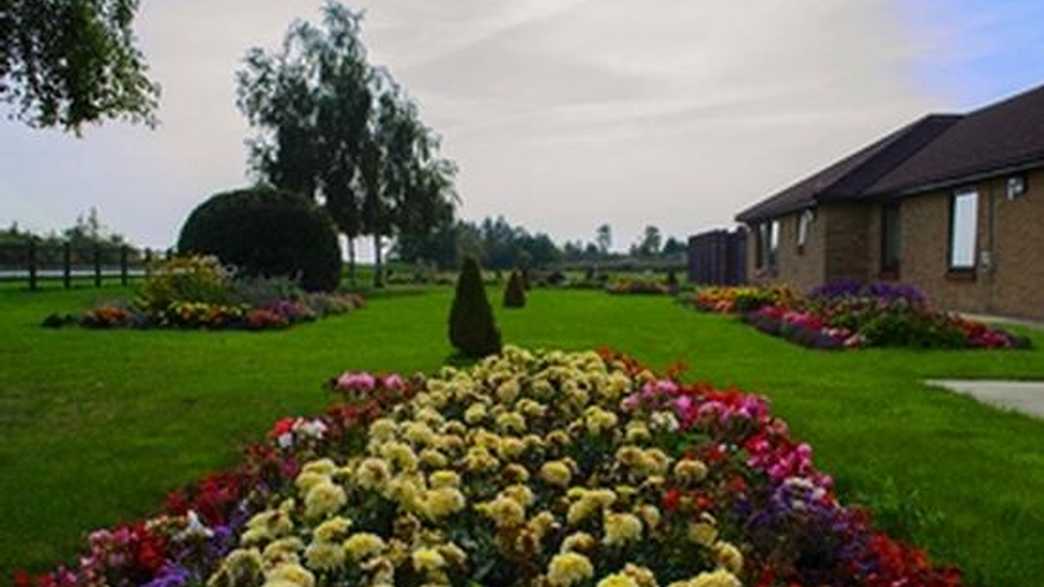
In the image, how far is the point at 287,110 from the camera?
126 ft

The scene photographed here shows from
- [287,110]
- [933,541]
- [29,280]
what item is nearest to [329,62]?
[287,110]

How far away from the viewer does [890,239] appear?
80.2 feet

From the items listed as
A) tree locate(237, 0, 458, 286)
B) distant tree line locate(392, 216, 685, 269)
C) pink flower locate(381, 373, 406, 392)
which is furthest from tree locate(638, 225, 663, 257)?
pink flower locate(381, 373, 406, 392)

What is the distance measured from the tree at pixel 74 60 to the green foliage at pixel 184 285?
718cm

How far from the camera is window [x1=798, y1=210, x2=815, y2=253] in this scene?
27367 millimetres

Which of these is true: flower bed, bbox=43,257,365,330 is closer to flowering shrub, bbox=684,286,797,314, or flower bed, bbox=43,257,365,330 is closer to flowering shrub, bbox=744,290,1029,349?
flowering shrub, bbox=684,286,797,314

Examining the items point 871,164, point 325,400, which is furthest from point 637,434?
point 871,164

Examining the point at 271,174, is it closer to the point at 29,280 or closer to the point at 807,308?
the point at 29,280

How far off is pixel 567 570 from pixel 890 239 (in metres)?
23.7

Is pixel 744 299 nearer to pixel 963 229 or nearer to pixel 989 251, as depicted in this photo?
pixel 963 229

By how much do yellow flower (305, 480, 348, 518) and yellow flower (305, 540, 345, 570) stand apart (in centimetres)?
35

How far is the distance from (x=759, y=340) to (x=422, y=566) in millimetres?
12741

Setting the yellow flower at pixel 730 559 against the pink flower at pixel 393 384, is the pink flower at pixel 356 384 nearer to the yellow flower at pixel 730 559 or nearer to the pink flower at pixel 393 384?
the pink flower at pixel 393 384

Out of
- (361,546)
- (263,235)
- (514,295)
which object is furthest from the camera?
(514,295)
